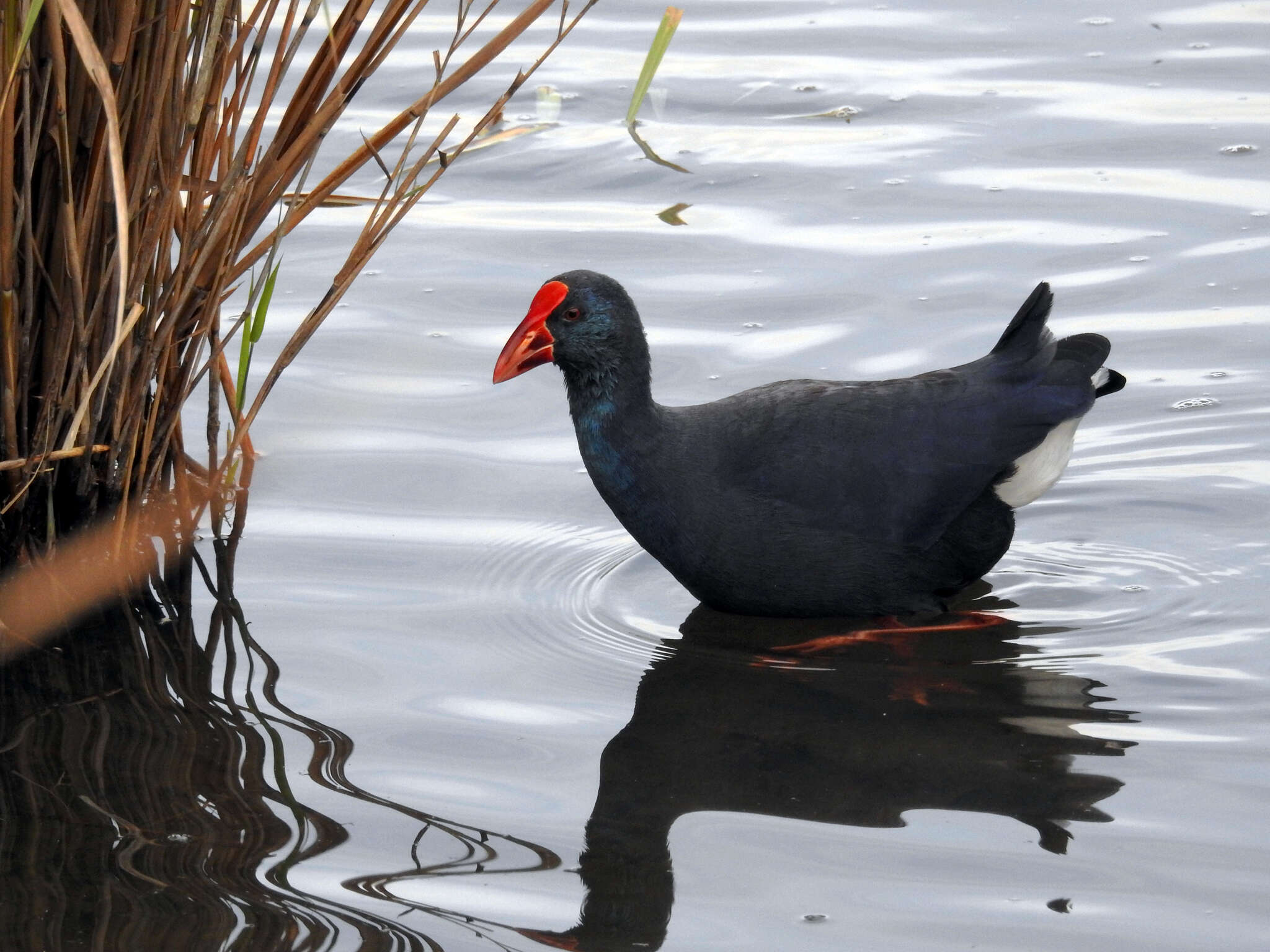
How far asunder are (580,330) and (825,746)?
3.54 feet

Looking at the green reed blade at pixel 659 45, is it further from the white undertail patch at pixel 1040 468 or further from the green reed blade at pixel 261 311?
the white undertail patch at pixel 1040 468

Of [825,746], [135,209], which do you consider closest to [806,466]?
[825,746]

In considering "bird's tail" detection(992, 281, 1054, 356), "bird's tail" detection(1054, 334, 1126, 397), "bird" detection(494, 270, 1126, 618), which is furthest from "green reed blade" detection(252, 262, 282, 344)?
"bird's tail" detection(1054, 334, 1126, 397)

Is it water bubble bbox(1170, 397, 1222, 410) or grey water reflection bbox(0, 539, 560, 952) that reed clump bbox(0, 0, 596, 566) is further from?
water bubble bbox(1170, 397, 1222, 410)

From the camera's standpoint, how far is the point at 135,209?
3.19 metres

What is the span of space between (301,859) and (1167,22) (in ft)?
17.6

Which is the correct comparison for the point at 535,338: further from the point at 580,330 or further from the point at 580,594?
the point at 580,594

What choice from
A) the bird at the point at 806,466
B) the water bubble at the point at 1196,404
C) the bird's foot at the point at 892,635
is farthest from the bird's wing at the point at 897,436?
the water bubble at the point at 1196,404

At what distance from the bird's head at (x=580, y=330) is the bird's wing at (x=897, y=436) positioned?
25 cm

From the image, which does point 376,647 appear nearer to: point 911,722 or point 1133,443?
point 911,722

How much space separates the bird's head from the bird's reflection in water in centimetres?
62

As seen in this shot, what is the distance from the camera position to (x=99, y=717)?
3197 millimetres

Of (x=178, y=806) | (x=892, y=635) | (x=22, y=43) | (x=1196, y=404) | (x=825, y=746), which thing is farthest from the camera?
(x=1196, y=404)

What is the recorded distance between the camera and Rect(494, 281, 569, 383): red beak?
367 centimetres
